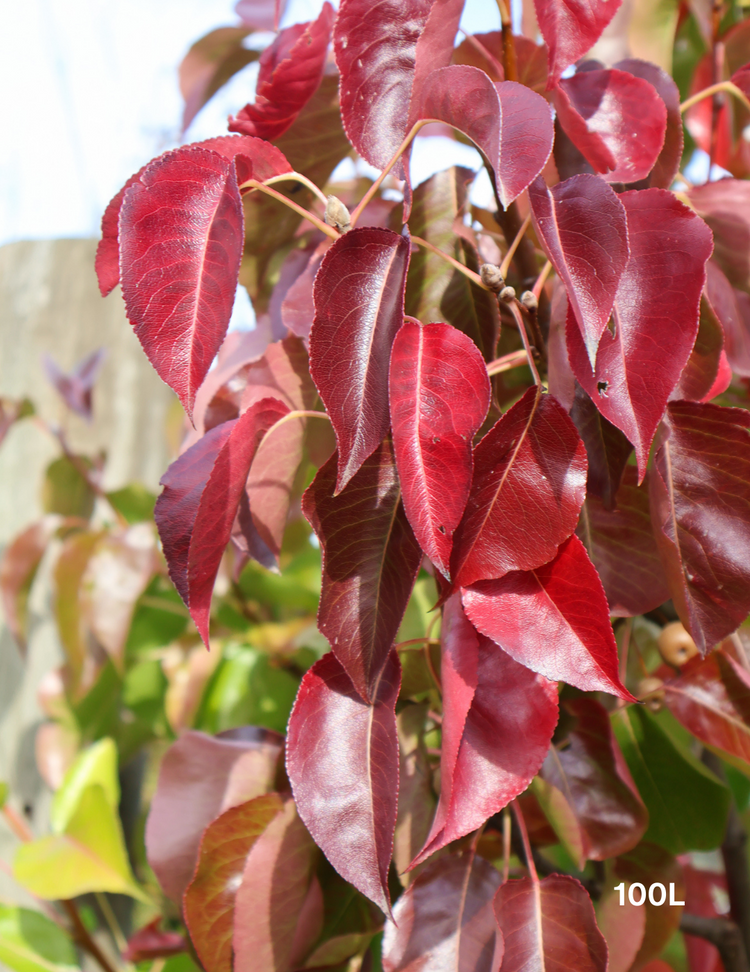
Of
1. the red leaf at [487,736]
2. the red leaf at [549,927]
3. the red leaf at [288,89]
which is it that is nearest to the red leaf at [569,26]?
the red leaf at [288,89]

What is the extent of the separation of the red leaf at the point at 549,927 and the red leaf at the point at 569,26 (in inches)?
12.3

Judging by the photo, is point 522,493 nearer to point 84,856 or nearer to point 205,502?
point 205,502

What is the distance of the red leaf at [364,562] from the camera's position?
269 millimetres

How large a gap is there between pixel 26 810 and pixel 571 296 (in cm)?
100

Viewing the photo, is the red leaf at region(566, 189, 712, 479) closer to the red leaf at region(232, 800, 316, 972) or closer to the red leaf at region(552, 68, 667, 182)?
the red leaf at region(552, 68, 667, 182)

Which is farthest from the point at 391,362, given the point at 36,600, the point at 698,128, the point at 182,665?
the point at 36,600

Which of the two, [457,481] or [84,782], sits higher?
[457,481]

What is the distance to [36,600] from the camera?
41.2 inches

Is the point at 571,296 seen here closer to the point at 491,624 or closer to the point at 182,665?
the point at 491,624

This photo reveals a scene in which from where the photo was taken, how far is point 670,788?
0.42 meters

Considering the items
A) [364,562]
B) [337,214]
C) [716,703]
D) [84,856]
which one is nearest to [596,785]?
[716,703]

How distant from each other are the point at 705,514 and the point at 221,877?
9.9 inches

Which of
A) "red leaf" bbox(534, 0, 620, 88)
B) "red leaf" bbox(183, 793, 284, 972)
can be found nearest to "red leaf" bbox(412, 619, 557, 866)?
"red leaf" bbox(183, 793, 284, 972)

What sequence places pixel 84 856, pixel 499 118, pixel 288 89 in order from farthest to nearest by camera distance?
pixel 84 856 → pixel 288 89 → pixel 499 118
